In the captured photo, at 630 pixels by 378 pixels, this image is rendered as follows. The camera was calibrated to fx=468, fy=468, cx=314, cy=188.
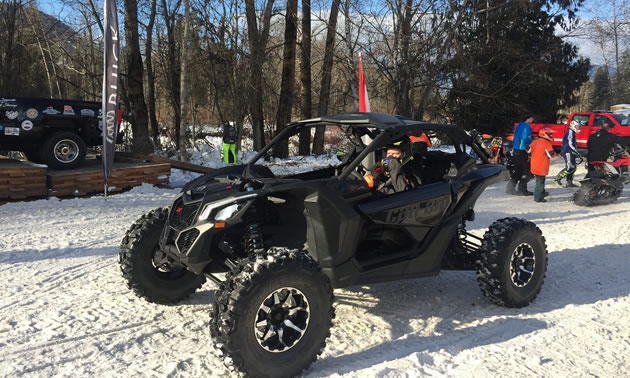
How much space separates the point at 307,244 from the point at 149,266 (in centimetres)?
145

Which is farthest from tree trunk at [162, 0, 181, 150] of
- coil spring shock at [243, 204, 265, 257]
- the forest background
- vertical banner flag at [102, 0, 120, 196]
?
coil spring shock at [243, 204, 265, 257]

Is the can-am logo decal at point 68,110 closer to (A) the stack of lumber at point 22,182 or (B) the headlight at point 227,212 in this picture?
(A) the stack of lumber at point 22,182

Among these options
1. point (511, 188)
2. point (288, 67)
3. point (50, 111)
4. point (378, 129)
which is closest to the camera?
point (378, 129)

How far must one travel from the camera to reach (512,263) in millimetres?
4203

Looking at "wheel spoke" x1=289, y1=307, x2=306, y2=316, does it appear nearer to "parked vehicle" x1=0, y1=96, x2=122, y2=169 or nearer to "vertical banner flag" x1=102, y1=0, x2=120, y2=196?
"vertical banner flag" x1=102, y1=0, x2=120, y2=196

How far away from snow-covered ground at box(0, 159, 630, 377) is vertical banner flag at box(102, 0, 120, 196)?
263 cm

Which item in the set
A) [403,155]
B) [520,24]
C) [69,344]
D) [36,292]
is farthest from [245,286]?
[520,24]

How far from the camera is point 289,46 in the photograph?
727 inches

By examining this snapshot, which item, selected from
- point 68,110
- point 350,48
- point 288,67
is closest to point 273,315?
point 68,110

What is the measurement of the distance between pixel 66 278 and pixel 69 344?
155cm

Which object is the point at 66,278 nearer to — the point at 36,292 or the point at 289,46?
the point at 36,292

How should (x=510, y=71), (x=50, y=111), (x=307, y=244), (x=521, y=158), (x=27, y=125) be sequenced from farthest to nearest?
(x=510, y=71), (x=521, y=158), (x=50, y=111), (x=27, y=125), (x=307, y=244)

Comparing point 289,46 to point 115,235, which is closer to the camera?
point 115,235

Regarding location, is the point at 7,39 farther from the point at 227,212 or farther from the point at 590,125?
the point at 590,125
